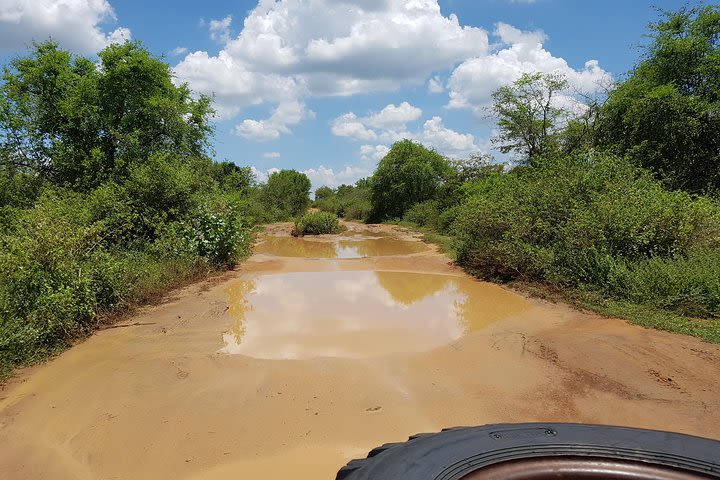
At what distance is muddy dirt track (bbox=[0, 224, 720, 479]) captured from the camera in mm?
4137

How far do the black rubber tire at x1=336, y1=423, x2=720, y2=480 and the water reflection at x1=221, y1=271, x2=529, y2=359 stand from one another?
4417 mm

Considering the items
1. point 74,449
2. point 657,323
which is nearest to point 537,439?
point 74,449

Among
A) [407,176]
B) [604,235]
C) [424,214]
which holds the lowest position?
[604,235]

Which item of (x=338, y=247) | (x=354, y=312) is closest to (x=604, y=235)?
(x=354, y=312)

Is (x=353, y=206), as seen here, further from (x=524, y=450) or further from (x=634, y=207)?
(x=524, y=450)

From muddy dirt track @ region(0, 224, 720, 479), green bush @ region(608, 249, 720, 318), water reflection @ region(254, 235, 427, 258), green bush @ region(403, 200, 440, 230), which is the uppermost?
green bush @ region(403, 200, 440, 230)

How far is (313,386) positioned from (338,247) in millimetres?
17617

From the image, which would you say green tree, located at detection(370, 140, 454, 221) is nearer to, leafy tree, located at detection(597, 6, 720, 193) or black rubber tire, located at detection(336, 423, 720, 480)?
leafy tree, located at detection(597, 6, 720, 193)

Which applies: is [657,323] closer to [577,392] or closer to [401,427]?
[577,392]

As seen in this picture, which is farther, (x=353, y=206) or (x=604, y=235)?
(x=353, y=206)

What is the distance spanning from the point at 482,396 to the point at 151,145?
13.1 meters

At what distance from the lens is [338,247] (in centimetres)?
2297

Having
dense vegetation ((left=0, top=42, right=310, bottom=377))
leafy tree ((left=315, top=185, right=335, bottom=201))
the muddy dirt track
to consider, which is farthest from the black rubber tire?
leafy tree ((left=315, top=185, right=335, bottom=201))

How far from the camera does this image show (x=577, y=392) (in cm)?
518
